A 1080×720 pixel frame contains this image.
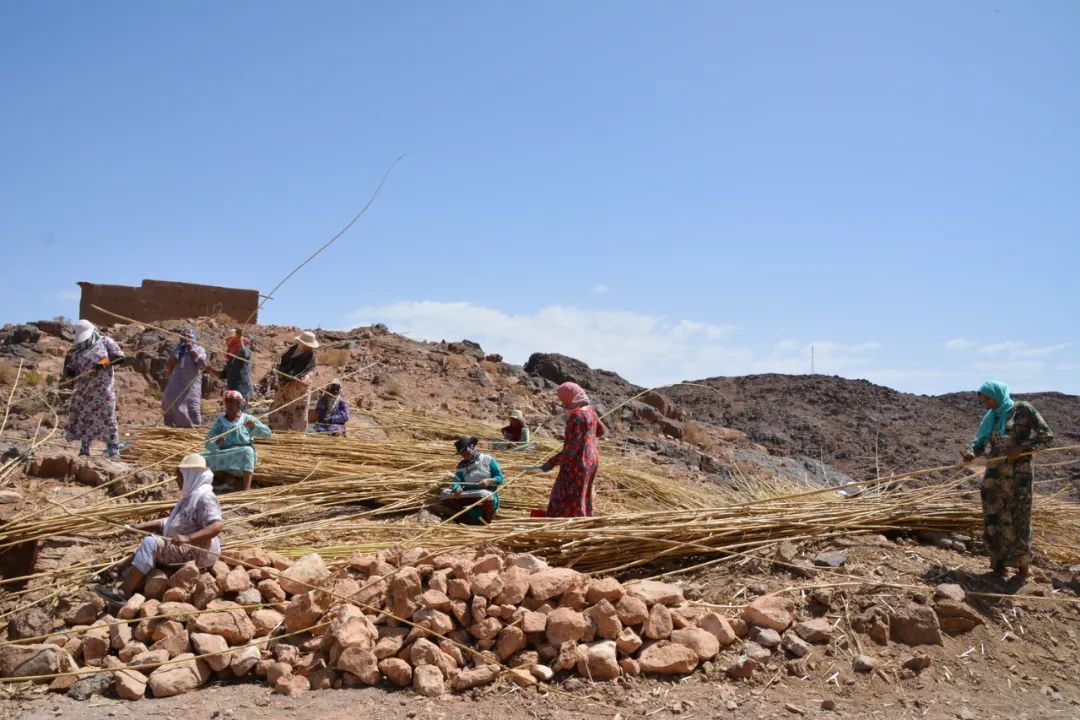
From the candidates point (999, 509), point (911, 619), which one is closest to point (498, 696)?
point (911, 619)

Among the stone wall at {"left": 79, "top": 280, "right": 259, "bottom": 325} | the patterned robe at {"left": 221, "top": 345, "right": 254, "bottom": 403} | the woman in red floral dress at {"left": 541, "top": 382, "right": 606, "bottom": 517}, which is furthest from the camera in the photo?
the stone wall at {"left": 79, "top": 280, "right": 259, "bottom": 325}

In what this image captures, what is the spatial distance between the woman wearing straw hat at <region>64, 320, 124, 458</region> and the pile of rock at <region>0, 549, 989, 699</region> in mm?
3058

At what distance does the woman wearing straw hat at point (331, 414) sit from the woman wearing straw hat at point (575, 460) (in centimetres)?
351

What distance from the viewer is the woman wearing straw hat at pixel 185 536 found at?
4.13 metres

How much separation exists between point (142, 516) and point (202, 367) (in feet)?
9.97

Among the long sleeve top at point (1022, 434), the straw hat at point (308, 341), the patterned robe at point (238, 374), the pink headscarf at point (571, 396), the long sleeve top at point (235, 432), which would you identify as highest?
the straw hat at point (308, 341)

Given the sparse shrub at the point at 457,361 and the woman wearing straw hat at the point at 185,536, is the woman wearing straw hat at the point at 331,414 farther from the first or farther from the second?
the sparse shrub at the point at 457,361

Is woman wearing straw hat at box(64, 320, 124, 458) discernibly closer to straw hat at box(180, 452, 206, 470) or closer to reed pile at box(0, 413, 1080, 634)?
reed pile at box(0, 413, 1080, 634)

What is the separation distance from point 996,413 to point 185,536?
13.6ft

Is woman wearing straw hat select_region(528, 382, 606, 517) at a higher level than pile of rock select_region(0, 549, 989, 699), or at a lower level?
higher

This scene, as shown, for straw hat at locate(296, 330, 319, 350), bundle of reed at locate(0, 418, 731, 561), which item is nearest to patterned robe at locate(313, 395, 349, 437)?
straw hat at locate(296, 330, 319, 350)

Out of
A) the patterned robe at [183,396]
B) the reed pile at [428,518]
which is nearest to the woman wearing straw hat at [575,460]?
the reed pile at [428,518]

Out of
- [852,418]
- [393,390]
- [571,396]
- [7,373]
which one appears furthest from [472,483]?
[852,418]

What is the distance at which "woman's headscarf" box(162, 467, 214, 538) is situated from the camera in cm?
424
